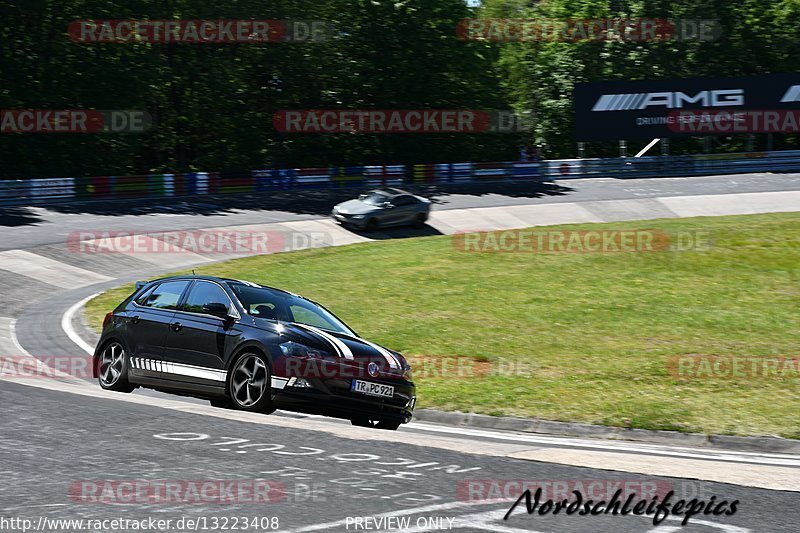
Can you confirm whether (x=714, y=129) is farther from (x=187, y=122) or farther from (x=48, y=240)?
(x=48, y=240)

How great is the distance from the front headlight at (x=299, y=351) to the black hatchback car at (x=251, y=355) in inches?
0.4

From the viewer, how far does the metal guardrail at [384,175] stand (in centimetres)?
3809

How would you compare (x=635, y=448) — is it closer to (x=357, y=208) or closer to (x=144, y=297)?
(x=144, y=297)

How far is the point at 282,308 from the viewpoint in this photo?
11555 mm

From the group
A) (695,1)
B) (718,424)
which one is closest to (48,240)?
(718,424)

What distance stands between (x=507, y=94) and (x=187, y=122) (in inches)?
771

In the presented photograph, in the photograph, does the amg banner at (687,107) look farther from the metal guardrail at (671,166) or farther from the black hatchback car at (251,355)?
the black hatchback car at (251,355)

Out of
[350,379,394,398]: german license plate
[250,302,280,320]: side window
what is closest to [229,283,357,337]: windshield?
[250,302,280,320]: side window

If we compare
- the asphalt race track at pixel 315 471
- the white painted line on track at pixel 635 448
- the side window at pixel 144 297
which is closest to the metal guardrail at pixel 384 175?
the asphalt race track at pixel 315 471

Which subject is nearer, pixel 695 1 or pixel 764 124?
pixel 764 124

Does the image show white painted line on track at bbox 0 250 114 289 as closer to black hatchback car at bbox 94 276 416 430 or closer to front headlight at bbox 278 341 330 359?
black hatchback car at bbox 94 276 416 430

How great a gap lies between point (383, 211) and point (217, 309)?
74.5 feet

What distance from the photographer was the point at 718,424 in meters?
12.0

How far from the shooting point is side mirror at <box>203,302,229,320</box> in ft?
36.3
